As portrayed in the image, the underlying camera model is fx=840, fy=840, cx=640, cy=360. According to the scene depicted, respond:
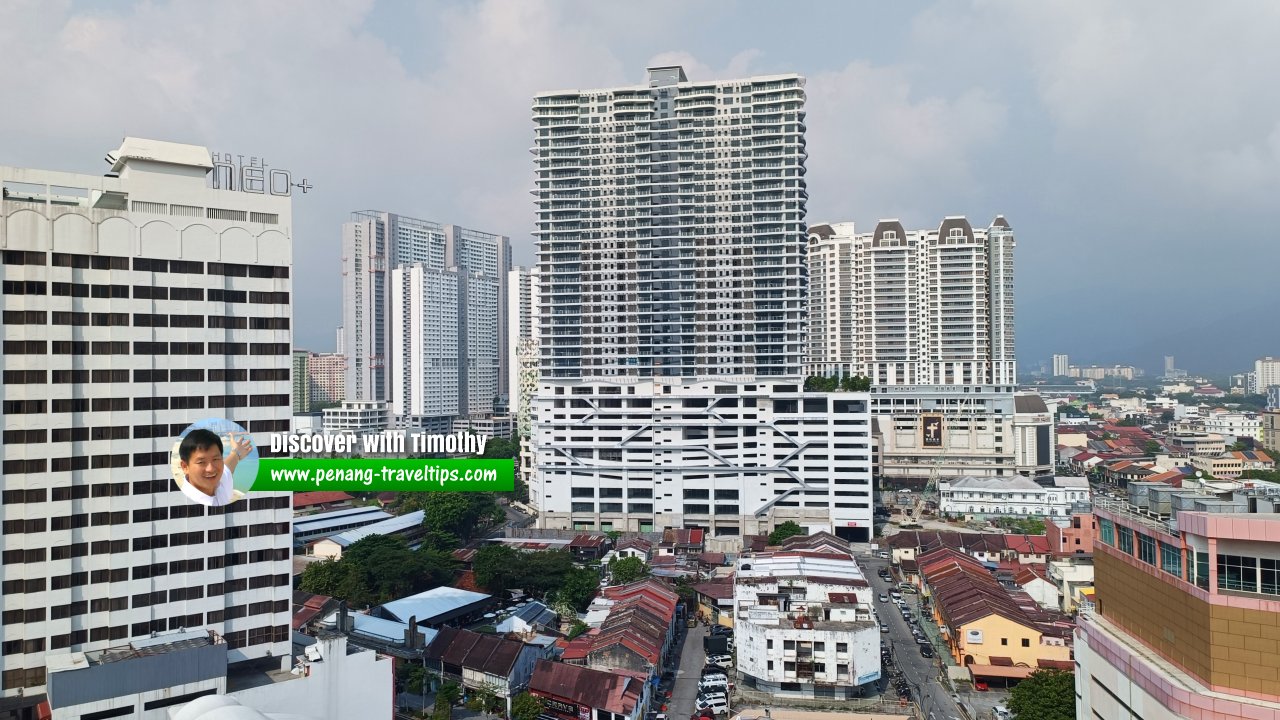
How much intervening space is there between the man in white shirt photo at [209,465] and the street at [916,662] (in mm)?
20405

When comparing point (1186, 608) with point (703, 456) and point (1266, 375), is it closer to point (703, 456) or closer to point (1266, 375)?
point (703, 456)

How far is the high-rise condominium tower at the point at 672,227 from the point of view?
1924 inches

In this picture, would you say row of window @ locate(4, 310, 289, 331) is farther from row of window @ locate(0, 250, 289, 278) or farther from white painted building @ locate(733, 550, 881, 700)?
white painted building @ locate(733, 550, 881, 700)

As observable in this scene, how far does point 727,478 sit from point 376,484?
29589 mm

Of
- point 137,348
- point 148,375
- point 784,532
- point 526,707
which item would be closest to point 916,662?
point 526,707

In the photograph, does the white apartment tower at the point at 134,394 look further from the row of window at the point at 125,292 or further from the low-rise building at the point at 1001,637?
the low-rise building at the point at 1001,637

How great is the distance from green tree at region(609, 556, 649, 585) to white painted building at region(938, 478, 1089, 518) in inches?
1095

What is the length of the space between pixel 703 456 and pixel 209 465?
3073 cm

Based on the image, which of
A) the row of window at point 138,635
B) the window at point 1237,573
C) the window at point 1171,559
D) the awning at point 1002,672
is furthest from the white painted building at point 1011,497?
the row of window at point 138,635

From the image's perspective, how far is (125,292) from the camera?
20.3m

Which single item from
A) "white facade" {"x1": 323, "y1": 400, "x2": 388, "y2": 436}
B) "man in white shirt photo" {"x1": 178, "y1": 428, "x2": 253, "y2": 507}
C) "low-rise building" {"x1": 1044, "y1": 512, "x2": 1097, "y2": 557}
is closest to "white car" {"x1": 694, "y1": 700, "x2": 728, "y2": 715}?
"man in white shirt photo" {"x1": 178, "y1": 428, "x2": 253, "y2": 507}

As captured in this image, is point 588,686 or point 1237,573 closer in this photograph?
point 1237,573

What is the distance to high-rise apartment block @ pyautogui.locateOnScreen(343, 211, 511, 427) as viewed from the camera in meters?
89.5

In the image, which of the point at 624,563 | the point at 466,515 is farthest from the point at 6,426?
the point at 466,515
